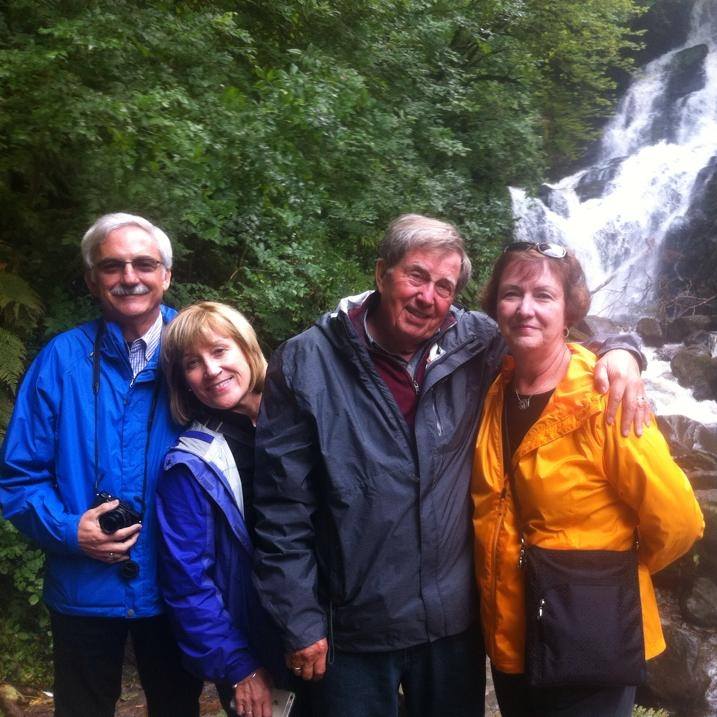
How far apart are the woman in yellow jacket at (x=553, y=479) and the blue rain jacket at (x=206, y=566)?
745mm

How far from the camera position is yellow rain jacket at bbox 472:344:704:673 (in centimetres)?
191

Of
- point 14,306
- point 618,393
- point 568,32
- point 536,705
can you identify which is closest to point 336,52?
point 14,306

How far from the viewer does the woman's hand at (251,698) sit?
2150 mm

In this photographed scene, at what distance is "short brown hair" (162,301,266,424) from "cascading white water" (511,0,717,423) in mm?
10563

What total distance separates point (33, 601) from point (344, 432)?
11.1ft

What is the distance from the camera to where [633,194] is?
16.4m

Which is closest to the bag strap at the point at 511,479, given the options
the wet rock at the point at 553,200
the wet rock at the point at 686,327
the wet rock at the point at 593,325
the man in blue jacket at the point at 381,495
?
the man in blue jacket at the point at 381,495

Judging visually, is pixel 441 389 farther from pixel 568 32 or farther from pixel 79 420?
pixel 568 32

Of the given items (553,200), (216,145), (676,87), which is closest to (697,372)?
(553,200)

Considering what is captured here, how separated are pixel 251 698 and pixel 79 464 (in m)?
0.93

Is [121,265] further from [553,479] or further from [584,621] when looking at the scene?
[584,621]

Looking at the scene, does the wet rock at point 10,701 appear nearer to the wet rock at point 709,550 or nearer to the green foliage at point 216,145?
the green foliage at point 216,145

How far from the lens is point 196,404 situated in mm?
2359

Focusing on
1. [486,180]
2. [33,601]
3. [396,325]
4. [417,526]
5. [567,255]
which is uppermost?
[486,180]
